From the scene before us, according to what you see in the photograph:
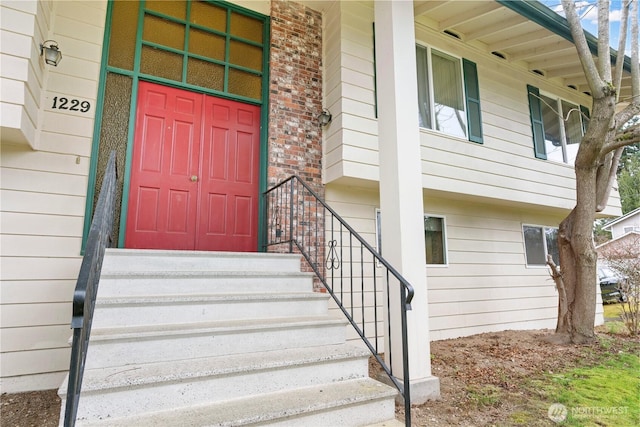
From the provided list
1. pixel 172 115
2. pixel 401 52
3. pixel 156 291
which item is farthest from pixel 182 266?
Result: pixel 401 52

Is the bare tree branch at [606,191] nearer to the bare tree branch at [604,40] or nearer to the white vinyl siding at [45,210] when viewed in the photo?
the bare tree branch at [604,40]

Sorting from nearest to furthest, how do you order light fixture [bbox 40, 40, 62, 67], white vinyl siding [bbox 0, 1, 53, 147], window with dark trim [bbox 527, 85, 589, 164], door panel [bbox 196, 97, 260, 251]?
white vinyl siding [bbox 0, 1, 53, 147], light fixture [bbox 40, 40, 62, 67], door panel [bbox 196, 97, 260, 251], window with dark trim [bbox 527, 85, 589, 164]

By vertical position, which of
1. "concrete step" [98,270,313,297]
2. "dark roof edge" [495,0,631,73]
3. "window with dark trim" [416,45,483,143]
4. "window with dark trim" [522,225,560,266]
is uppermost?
"dark roof edge" [495,0,631,73]

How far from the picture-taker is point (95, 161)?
145 inches

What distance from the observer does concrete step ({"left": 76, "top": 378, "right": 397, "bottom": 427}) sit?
1926 mm

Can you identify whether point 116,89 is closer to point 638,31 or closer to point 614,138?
point 614,138

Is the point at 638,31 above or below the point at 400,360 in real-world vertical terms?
above

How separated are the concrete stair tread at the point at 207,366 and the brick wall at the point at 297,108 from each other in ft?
6.51

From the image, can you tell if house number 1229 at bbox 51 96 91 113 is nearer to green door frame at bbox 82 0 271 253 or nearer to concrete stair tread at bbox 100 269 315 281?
green door frame at bbox 82 0 271 253

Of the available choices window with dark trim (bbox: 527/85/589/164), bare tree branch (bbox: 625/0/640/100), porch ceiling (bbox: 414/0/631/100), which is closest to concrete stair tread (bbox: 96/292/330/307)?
porch ceiling (bbox: 414/0/631/100)

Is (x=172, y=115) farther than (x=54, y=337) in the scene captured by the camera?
Yes

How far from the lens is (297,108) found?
4.78m

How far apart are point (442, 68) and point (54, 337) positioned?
237 inches

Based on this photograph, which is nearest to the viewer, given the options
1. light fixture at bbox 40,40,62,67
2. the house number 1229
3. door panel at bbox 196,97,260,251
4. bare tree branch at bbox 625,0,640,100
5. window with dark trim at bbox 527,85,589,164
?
light fixture at bbox 40,40,62,67
